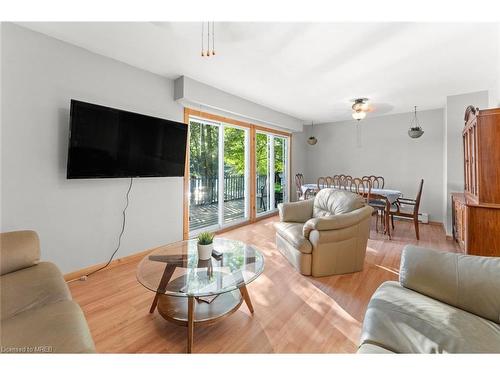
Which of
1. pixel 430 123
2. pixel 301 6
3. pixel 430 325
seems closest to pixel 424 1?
pixel 301 6

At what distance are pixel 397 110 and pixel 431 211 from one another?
7.59 ft

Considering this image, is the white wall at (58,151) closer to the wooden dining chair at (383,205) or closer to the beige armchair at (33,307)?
the beige armchair at (33,307)

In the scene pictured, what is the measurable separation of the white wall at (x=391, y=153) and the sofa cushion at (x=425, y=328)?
467cm

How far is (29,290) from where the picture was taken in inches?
51.1

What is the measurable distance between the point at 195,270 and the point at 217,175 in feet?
8.26

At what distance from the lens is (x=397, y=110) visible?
4.88 meters

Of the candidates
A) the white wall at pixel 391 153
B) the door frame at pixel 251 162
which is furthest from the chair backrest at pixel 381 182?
the door frame at pixel 251 162

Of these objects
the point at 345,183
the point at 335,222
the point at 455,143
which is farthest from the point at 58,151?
the point at 455,143

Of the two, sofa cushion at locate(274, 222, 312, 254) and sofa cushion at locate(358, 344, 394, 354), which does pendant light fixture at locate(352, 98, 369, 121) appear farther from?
sofa cushion at locate(358, 344, 394, 354)

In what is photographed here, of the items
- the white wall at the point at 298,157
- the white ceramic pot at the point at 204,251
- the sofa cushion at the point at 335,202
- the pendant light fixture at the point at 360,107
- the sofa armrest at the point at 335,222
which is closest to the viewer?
the white ceramic pot at the point at 204,251

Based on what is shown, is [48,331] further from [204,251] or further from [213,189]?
[213,189]

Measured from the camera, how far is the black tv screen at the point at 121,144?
2197mm

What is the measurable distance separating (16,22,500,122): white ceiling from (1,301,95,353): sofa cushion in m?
2.19

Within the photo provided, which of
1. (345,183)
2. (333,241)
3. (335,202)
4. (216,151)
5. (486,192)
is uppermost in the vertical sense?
(216,151)
